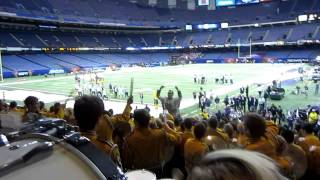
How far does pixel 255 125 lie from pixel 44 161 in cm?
317

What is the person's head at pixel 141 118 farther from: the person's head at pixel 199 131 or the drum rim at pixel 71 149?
the drum rim at pixel 71 149

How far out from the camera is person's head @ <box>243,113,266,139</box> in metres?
4.37

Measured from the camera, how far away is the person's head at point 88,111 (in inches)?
129

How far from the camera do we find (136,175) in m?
2.62

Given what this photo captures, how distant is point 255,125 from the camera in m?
4.40

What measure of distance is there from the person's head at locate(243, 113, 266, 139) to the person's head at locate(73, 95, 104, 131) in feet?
6.39

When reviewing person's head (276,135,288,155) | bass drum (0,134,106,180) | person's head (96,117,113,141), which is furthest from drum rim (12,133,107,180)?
person's head (276,135,288,155)

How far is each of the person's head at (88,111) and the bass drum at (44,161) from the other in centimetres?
136

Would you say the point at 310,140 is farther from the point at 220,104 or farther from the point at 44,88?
the point at 44,88

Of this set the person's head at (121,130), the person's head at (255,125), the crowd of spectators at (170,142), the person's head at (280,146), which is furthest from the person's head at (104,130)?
the person's head at (280,146)

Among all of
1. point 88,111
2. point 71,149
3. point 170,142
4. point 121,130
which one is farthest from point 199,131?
point 71,149

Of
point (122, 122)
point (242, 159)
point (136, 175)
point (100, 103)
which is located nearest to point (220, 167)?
point (242, 159)

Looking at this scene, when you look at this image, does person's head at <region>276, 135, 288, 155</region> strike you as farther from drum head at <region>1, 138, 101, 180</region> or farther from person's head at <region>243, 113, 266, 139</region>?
drum head at <region>1, 138, 101, 180</region>

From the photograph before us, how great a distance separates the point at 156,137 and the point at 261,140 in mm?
1505
